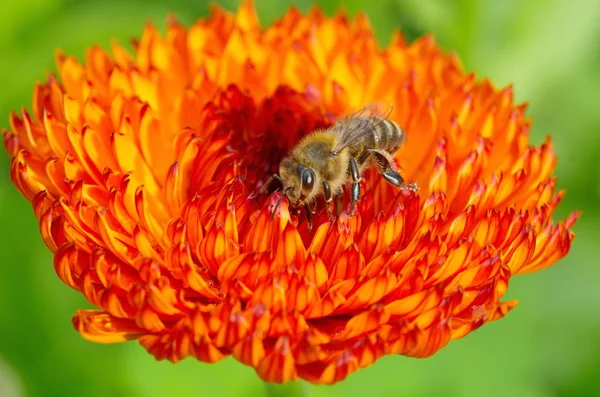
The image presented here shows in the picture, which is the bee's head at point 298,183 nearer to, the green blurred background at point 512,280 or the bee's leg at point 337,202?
the bee's leg at point 337,202

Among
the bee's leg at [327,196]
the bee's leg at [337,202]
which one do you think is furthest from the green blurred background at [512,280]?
the bee's leg at [327,196]

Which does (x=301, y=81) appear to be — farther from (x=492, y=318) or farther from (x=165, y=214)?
(x=492, y=318)

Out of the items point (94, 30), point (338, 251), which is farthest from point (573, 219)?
point (94, 30)

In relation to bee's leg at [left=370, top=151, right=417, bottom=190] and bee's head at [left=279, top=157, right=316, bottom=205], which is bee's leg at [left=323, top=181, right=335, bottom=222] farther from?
bee's leg at [left=370, top=151, right=417, bottom=190]

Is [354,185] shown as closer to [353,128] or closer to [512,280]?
[353,128]

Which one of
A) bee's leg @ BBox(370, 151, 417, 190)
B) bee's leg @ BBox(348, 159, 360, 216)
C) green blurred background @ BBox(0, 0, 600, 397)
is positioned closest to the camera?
bee's leg @ BBox(348, 159, 360, 216)

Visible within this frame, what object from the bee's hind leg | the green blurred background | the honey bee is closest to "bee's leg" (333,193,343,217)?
the honey bee
